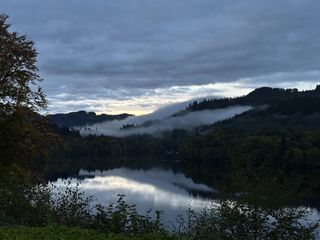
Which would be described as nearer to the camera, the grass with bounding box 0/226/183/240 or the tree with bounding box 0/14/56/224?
the grass with bounding box 0/226/183/240

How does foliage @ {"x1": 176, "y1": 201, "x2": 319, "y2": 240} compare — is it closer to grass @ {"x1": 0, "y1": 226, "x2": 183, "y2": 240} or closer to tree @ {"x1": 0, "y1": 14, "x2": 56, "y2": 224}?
grass @ {"x1": 0, "y1": 226, "x2": 183, "y2": 240}

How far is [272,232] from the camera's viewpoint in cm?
1739

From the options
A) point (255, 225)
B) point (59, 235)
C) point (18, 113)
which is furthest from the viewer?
point (18, 113)

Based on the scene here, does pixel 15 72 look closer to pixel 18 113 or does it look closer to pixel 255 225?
pixel 18 113

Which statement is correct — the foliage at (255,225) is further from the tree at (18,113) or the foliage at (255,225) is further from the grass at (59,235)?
the tree at (18,113)

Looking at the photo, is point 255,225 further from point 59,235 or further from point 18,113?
point 18,113

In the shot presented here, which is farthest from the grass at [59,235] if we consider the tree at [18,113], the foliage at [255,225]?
the tree at [18,113]

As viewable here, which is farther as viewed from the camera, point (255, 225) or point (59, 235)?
point (255, 225)

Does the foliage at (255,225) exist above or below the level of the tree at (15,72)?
below

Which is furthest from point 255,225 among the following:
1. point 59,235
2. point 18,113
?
point 18,113

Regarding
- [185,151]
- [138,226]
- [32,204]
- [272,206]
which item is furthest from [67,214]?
[185,151]

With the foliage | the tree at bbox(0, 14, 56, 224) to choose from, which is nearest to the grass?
the foliage

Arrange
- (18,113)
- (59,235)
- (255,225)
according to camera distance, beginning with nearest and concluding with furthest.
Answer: (59,235)
(255,225)
(18,113)

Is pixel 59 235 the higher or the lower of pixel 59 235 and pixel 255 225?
the higher
